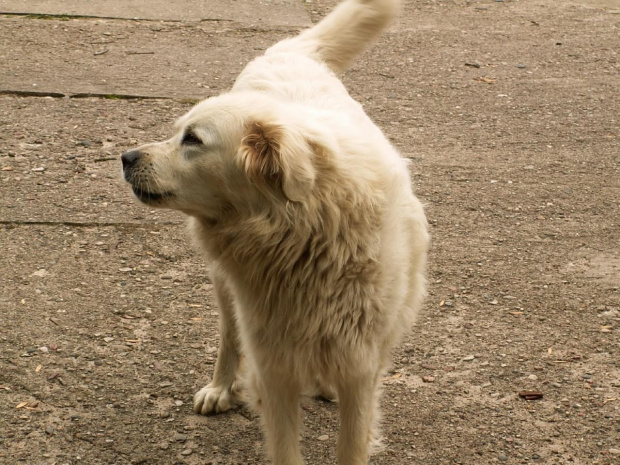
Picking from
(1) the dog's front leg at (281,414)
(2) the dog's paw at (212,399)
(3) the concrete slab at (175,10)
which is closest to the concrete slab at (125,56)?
(3) the concrete slab at (175,10)

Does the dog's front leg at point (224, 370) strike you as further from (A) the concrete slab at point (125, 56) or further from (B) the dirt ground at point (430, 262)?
(A) the concrete slab at point (125, 56)

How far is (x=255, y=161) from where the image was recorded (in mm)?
3119

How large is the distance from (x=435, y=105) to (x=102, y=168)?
3124 mm

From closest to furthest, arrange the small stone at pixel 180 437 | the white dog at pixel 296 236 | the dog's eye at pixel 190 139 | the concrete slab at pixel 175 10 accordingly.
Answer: the white dog at pixel 296 236 → the dog's eye at pixel 190 139 → the small stone at pixel 180 437 → the concrete slab at pixel 175 10

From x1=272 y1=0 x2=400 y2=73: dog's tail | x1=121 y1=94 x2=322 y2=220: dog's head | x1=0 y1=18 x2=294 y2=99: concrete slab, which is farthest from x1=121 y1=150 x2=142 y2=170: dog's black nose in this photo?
x1=0 y1=18 x2=294 y2=99: concrete slab

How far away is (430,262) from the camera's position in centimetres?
539

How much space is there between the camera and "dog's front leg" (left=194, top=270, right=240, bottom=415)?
411cm

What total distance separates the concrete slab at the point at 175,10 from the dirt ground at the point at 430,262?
0.42 m

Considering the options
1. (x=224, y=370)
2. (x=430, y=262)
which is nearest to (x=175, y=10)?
(x=430, y=262)

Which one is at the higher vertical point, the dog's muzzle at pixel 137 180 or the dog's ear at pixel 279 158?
the dog's ear at pixel 279 158

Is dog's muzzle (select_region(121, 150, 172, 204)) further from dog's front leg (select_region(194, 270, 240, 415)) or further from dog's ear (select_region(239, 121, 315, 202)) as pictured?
dog's front leg (select_region(194, 270, 240, 415))

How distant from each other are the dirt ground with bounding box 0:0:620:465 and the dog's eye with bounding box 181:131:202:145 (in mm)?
1456

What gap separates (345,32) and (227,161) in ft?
5.88

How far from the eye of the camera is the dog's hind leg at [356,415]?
3418 mm
